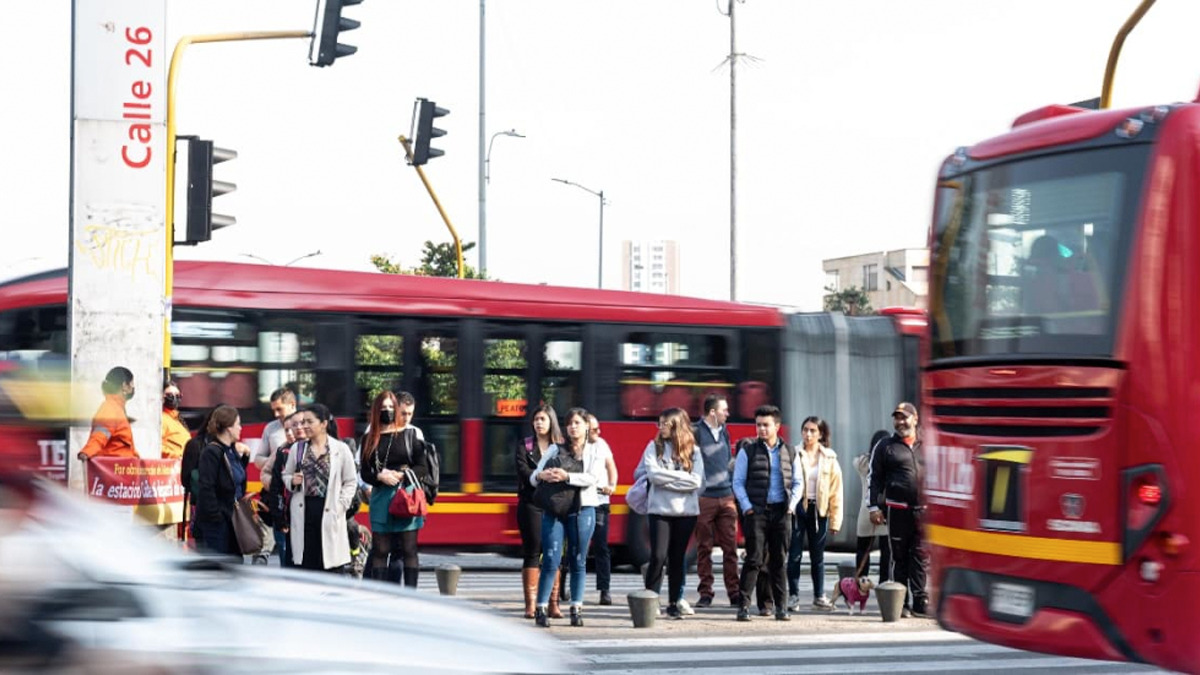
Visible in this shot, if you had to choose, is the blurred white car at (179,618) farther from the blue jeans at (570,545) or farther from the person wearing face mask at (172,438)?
the blue jeans at (570,545)

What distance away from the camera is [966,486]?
8.76 metres

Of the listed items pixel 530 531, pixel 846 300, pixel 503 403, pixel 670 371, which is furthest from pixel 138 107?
pixel 846 300

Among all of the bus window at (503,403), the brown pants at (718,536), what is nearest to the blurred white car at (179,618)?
the brown pants at (718,536)

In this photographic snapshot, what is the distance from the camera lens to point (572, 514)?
13328 millimetres

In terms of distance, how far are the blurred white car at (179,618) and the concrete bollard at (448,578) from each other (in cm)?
1052

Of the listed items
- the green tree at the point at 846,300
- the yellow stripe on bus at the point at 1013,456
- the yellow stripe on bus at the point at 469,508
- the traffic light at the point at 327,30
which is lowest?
the yellow stripe on bus at the point at 469,508

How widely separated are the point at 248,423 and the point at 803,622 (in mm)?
6849

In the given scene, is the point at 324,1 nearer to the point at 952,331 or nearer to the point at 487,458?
the point at 487,458

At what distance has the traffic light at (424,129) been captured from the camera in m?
22.6

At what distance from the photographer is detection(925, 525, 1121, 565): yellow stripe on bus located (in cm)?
786

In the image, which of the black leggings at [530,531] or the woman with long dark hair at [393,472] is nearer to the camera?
the woman with long dark hair at [393,472]

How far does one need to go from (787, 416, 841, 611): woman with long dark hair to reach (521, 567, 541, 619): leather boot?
2381 millimetres

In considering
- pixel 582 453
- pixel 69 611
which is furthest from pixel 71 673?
pixel 582 453

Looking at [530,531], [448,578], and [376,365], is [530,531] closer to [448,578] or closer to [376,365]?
[448,578]
